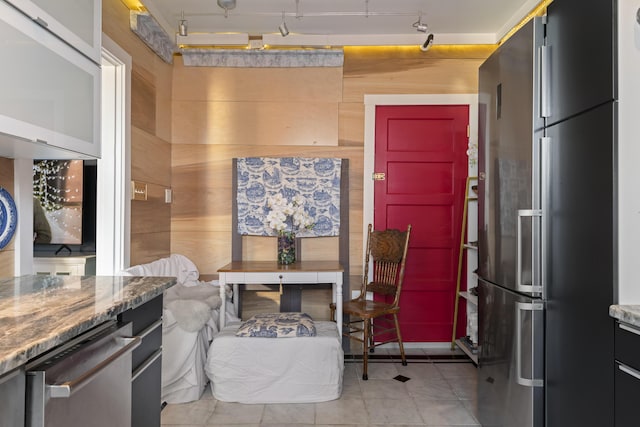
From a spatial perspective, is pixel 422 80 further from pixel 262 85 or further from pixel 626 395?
pixel 626 395

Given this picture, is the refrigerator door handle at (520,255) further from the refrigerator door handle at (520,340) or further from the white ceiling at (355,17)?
the white ceiling at (355,17)

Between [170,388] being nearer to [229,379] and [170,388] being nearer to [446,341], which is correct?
[229,379]

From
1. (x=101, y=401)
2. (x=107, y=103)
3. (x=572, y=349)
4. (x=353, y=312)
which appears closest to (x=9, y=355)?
(x=101, y=401)

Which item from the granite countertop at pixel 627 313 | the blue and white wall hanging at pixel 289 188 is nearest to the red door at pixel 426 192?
the blue and white wall hanging at pixel 289 188

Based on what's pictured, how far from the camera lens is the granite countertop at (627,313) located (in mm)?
1220

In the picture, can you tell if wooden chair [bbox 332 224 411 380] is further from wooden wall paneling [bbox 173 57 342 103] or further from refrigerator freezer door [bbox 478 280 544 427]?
wooden wall paneling [bbox 173 57 342 103]

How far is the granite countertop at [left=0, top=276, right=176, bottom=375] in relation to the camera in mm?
903

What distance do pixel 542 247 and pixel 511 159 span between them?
1.47ft

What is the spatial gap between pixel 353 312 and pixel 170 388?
1.34 metres

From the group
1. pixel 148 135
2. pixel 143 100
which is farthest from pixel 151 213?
pixel 143 100

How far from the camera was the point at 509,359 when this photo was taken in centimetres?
197

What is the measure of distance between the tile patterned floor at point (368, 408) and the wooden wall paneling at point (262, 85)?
7.67 feet

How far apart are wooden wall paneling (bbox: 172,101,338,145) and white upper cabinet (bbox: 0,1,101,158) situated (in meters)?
1.83

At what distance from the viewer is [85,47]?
167 centimetres
